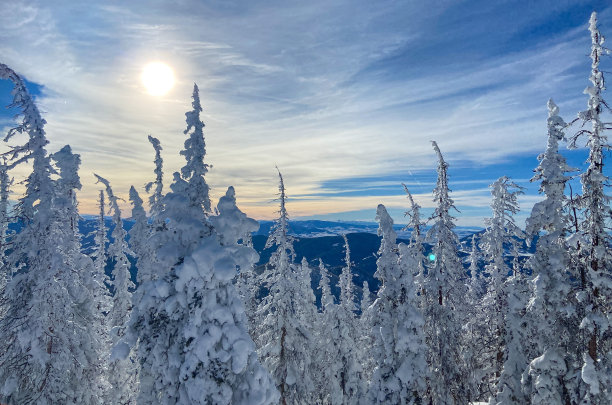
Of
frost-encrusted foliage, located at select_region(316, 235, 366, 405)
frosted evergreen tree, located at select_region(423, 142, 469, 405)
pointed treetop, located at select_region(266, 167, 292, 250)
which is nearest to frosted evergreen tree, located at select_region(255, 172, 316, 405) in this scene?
pointed treetop, located at select_region(266, 167, 292, 250)

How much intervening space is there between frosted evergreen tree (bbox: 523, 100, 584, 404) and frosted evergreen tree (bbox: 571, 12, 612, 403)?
0.73 meters

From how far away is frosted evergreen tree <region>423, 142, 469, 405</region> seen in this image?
18312mm

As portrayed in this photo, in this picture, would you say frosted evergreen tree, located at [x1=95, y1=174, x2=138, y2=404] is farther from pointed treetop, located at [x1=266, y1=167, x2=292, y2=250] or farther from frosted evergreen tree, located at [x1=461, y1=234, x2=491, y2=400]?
frosted evergreen tree, located at [x1=461, y1=234, x2=491, y2=400]

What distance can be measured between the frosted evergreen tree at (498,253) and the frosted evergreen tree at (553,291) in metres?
5.14

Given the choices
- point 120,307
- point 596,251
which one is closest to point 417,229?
point 596,251

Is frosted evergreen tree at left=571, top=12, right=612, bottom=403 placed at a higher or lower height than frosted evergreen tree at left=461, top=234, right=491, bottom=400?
higher

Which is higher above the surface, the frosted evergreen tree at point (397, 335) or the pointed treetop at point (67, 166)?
the pointed treetop at point (67, 166)

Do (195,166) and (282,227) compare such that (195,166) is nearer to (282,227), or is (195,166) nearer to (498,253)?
(282,227)

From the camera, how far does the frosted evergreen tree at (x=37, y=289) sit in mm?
12969

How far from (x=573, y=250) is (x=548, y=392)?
608 cm

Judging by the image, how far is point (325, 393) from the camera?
1195 inches

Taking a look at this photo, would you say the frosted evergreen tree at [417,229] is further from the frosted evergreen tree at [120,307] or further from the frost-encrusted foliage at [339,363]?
the frosted evergreen tree at [120,307]

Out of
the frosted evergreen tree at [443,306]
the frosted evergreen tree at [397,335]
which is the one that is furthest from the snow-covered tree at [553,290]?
the frosted evergreen tree at [397,335]

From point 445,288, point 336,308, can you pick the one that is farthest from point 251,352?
point 336,308
